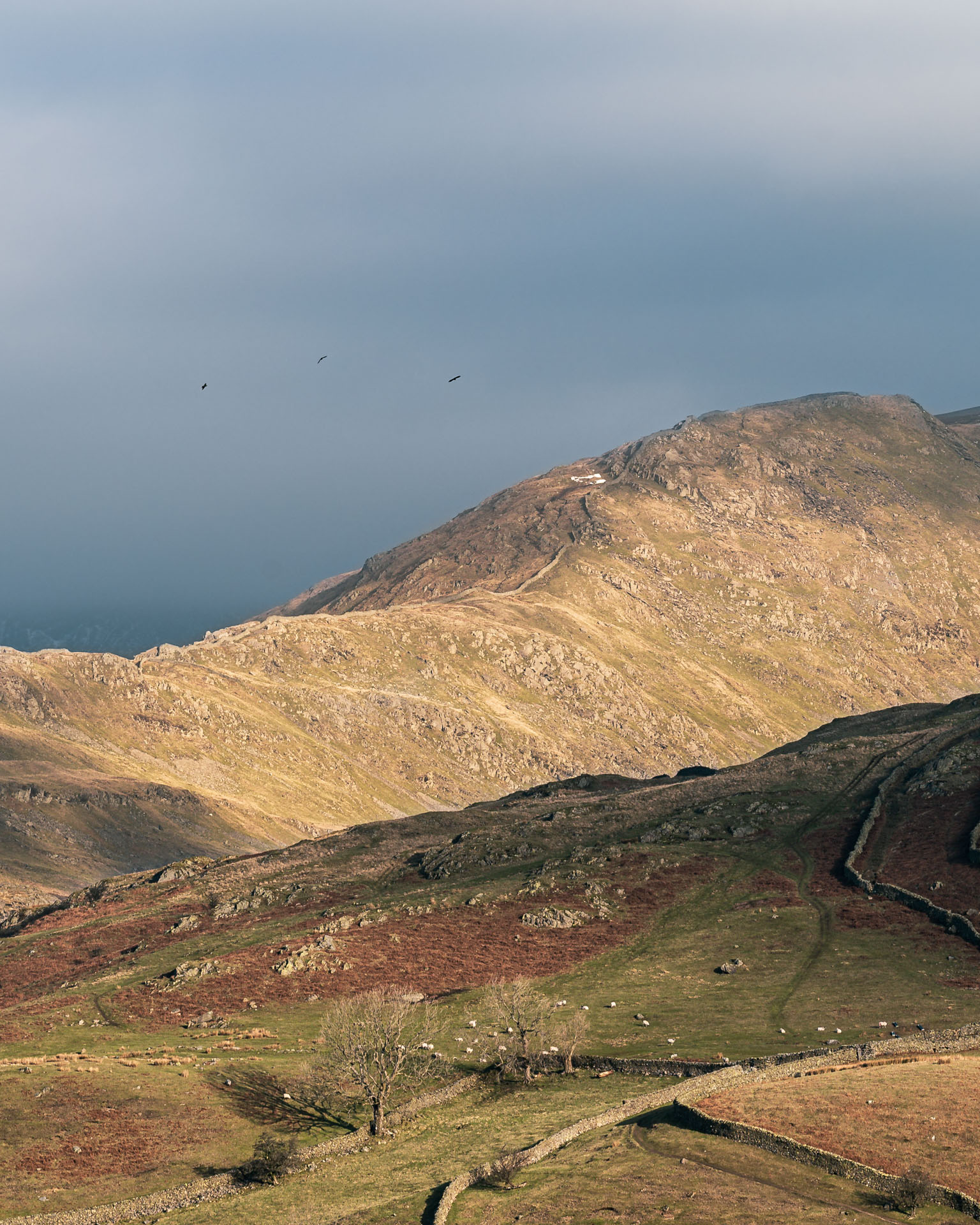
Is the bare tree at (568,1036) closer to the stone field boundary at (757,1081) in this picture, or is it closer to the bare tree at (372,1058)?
the stone field boundary at (757,1081)

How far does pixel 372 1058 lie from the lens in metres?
75.6

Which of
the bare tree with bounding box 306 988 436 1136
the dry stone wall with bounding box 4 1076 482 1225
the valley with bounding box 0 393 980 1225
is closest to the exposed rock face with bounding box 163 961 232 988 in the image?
the valley with bounding box 0 393 980 1225

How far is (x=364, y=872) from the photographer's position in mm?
158875

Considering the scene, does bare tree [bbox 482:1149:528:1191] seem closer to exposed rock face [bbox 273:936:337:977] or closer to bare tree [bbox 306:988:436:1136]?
bare tree [bbox 306:988:436:1136]

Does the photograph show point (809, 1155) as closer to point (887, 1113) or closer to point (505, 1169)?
point (887, 1113)


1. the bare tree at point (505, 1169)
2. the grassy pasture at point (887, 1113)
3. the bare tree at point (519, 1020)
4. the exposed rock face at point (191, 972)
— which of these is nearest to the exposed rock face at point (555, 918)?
the bare tree at point (519, 1020)

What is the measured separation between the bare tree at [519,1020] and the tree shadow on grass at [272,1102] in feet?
46.4

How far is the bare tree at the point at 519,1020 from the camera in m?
82.4

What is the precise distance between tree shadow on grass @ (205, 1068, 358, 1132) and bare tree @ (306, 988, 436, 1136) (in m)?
1.53

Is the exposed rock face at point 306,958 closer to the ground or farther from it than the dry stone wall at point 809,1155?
closer to the ground

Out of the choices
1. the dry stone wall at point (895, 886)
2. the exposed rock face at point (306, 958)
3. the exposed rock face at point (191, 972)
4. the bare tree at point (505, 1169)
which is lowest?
the dry stone wall at point (895, 886)

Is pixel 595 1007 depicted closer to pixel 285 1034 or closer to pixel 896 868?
pixel 285 1034

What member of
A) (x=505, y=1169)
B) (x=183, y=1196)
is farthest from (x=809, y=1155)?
(x=183, y=1196)

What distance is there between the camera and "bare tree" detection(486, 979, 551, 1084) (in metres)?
82.4
